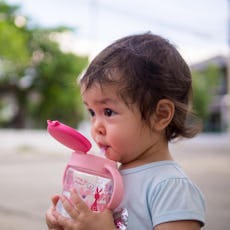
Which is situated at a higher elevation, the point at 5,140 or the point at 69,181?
the point at 69,181

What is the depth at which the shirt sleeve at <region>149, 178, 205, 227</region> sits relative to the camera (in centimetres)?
107

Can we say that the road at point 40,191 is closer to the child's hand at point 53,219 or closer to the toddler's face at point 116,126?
the toddler's face at point 116,126

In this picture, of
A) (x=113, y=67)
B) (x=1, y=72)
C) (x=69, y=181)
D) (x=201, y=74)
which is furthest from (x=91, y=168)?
(x=1, y=72)

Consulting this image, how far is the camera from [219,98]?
639 inches

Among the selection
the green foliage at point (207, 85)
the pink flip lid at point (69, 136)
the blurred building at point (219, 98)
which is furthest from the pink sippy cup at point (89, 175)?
the blurred building at point (219, 98)

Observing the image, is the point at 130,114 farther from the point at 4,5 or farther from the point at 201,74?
the point at 4,5

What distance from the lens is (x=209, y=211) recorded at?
2.90 metres

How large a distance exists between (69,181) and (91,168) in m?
0.08

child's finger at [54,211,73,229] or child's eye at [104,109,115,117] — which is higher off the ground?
child's eye at [104,109,115,117]

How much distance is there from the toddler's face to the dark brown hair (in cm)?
2

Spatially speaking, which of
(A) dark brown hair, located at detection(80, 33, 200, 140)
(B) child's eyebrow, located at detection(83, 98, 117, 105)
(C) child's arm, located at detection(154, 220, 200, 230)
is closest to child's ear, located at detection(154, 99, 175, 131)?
(A) dark brown hair, located at detection(80, 33, 200, 140)

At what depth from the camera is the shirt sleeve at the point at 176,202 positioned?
107cm

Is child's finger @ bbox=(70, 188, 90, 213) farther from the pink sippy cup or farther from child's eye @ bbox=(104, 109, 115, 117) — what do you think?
child's eye @ bbox=(104, 109, 115, 117)

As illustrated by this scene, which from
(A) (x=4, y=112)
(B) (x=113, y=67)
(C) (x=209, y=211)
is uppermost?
(B) (x=113, y=67)
